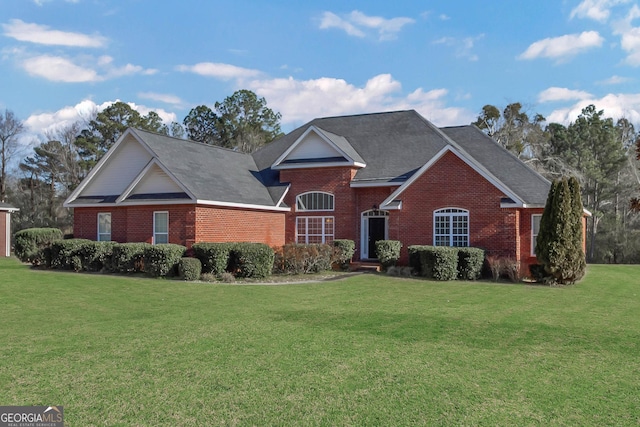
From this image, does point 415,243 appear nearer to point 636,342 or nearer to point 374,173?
point 374,173

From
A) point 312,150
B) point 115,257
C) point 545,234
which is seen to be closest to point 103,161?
point 115,257

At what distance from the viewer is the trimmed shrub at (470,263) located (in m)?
19.2

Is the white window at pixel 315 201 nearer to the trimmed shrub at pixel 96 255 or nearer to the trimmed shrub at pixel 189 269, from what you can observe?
the trimmed shrub at pixel 189 269

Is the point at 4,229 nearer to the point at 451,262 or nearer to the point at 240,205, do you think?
the point at 240,205

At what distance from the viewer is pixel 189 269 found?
18.4 meters

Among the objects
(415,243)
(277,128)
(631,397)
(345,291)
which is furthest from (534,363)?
(277,128)

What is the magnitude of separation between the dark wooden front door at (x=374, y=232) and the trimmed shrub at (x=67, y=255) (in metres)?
12.4

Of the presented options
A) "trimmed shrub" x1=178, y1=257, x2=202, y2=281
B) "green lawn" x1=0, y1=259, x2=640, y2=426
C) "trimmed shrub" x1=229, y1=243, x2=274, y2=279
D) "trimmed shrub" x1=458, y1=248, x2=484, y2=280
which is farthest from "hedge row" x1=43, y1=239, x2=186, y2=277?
"trimmed shrub" x1=458, y1=248, x2=484, y2=280

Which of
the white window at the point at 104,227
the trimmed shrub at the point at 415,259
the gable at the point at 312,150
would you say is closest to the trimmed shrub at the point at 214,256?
the trimmed shrub at the point at 415,259

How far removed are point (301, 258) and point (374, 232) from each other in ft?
20.0

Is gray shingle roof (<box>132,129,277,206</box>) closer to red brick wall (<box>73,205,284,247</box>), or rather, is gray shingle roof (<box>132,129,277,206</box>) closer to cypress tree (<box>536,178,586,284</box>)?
red brick wall (<box>73,205,284,247</box>)

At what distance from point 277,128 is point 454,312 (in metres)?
47.7

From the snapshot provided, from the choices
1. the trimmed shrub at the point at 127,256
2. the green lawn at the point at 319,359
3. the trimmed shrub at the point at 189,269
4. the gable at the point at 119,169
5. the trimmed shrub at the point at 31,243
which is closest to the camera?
the green lawn at the point at 319,359

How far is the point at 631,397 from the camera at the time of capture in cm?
641
